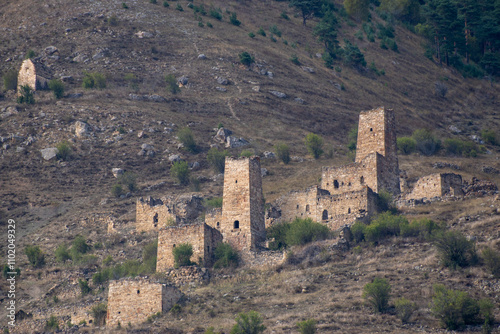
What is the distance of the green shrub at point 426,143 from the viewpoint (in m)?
71.4

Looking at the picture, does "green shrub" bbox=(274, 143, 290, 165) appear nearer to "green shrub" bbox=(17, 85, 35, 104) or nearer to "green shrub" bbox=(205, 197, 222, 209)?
"green shrub" bbox=(205, 197, 222, 209)

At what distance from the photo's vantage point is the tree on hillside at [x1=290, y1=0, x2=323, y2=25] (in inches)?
4163

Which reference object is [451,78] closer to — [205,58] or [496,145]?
[496,145]

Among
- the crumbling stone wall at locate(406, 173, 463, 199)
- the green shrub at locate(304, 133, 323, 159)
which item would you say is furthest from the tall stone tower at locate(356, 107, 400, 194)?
the green shrub at locate(304, 133, 323, 159)

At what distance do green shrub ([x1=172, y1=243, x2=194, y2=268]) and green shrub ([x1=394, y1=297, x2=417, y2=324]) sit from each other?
11.8 meters

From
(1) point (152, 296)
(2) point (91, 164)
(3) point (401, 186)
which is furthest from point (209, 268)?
(2) point (91, 164)

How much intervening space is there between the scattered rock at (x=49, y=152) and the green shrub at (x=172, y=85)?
14.9 metres

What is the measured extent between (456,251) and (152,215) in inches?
860

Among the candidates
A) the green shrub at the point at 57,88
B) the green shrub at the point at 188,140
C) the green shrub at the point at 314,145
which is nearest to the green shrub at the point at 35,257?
the green shrub at the point at 188,140

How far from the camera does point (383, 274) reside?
3984 centimetres

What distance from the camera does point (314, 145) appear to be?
229 feet

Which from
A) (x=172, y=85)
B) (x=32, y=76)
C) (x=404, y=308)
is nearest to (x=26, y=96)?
(x=32, y=76)

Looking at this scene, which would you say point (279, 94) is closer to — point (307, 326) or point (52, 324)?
point (52, 324)

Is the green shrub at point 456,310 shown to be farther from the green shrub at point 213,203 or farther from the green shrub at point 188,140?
the green shrub at point 188,140
